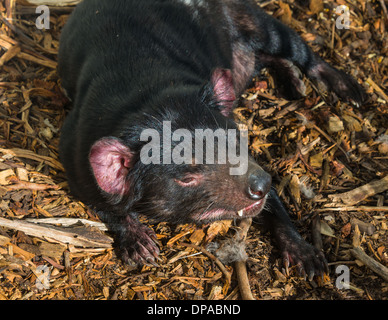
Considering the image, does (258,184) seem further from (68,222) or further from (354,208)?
(68,222)

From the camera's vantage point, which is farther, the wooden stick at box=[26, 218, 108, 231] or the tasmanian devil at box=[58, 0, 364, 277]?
the wooden stick at box=[26, 218, 108, 231]

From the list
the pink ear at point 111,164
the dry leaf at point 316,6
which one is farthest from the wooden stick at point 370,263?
the dry leaf at point 316,6

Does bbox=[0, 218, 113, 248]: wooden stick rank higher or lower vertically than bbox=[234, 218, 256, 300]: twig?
higher

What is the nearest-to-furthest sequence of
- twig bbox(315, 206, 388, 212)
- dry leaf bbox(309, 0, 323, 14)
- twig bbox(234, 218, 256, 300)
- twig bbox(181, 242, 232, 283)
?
twig bbox(234, 218, 256, 300) → twig bbox(181, 242, 232, 283) → twig bbox(315, 206, 388, 212) → dry leaf bbox(309, 0, 323, 14)

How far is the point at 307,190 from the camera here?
3.88 meters

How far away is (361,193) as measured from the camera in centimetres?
380

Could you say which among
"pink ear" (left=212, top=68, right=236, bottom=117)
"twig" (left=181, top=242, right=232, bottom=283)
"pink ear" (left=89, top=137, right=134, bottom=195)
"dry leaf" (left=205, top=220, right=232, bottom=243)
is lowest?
"twig" (left=181, top=242, right=232, bottom=283)

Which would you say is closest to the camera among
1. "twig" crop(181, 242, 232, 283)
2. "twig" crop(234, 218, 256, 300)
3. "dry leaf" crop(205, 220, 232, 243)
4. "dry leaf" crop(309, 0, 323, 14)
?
"twig" crop(234, 218, 256, 300)

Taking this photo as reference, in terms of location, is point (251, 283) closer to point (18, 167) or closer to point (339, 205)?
point (339, 205)

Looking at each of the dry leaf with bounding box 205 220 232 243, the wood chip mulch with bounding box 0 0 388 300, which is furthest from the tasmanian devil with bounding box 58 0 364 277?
the dry leaf with bounding box 205 220 232 243

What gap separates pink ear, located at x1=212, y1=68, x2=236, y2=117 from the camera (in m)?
3.28

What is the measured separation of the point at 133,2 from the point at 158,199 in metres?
1.75

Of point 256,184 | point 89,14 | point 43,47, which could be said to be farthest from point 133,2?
point 256,184

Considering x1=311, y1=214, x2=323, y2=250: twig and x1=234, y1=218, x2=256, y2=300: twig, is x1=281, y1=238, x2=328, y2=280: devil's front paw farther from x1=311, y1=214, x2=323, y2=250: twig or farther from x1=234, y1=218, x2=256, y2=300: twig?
x1=234, y1=218, x2=256, y2=300: twig
